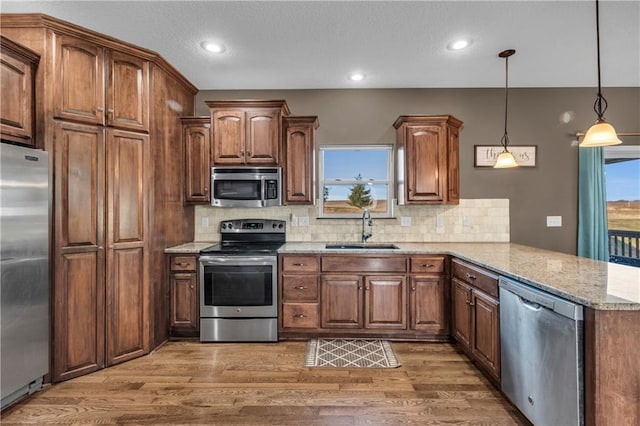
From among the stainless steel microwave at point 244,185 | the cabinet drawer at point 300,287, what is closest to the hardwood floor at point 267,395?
the cabinet drawer at point 300,287

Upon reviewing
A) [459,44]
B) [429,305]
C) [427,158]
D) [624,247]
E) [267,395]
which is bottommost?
[267,395]

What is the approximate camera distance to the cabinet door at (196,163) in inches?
139

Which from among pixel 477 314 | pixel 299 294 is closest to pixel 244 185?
pixel 299 294

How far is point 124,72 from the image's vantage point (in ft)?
9.00

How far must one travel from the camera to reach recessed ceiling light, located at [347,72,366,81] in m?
3.41

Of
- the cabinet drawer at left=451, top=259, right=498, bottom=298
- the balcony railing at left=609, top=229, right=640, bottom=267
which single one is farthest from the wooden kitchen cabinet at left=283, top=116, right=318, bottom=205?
the balcony railing at left=609, top=229, right=640, bottom=267

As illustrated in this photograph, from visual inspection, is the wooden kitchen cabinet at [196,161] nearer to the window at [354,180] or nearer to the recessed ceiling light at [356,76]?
the window at [354,180]

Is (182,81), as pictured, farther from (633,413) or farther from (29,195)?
(633,413)

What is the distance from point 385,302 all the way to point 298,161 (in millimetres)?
1739

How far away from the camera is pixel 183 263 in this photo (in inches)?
126

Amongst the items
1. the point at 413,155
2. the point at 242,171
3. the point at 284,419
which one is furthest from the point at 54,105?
the point at 413,155

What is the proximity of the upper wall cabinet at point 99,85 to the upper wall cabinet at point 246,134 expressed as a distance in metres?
0.73

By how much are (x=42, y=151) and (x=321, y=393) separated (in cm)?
265

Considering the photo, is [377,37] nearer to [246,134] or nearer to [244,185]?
[246,134]
